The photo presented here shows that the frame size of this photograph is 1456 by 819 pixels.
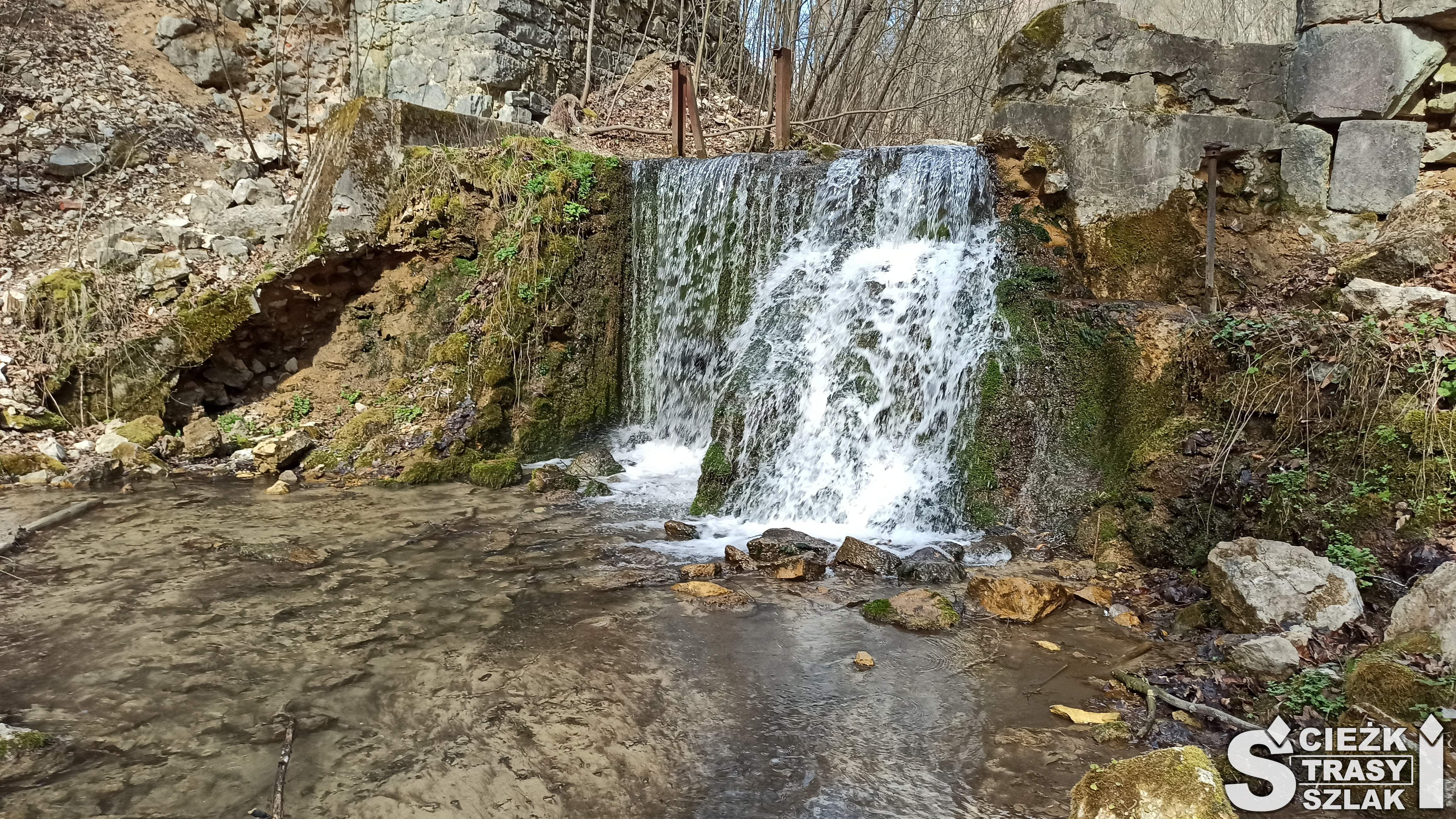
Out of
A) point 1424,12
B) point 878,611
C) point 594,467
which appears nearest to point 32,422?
point 594,467

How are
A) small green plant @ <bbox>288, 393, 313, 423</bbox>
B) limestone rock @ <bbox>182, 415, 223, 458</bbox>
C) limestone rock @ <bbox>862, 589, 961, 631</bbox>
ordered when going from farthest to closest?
small green plant @ <bbox>288, 393, 313, 423</bbox>
limestone rock @ <bbox>182, 415, 223, 458</bbox>
limestone rock @ <bbox>862, 589, 961, 631</bbox>

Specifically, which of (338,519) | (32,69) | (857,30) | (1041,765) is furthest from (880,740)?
(32,69)

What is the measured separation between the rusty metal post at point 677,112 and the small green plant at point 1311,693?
24.1 feet

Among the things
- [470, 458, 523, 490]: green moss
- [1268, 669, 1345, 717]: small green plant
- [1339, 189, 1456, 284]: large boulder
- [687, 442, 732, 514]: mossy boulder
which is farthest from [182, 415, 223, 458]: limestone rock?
[1339, 189, 1456, 284]: large boulder

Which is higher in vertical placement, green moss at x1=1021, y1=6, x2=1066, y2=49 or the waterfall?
green moss at x1=1021, y1=6, x2=1066, y2=49

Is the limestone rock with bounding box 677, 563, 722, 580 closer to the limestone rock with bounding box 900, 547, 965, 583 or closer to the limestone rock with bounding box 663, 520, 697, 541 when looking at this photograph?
the limestone rock with bounding box 663, 520, 697, 541

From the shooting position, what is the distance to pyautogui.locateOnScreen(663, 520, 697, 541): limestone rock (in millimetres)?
5297

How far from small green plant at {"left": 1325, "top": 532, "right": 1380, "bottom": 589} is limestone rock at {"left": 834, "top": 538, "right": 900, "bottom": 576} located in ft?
6.61

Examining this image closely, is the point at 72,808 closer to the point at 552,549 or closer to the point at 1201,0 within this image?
the point at 552,549

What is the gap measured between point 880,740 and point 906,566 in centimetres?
172

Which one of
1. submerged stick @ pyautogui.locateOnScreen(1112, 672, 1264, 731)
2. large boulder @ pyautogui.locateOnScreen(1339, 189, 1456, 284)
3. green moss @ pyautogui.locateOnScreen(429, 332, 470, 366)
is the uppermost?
large boulder @ pyautogui.locateOnScreen(1339, 189, 1456, 284)

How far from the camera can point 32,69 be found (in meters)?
9.16

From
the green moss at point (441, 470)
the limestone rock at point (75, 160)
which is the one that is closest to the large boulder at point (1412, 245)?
the green moss at point (441, 470)

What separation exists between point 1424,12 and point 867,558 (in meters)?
4.64
